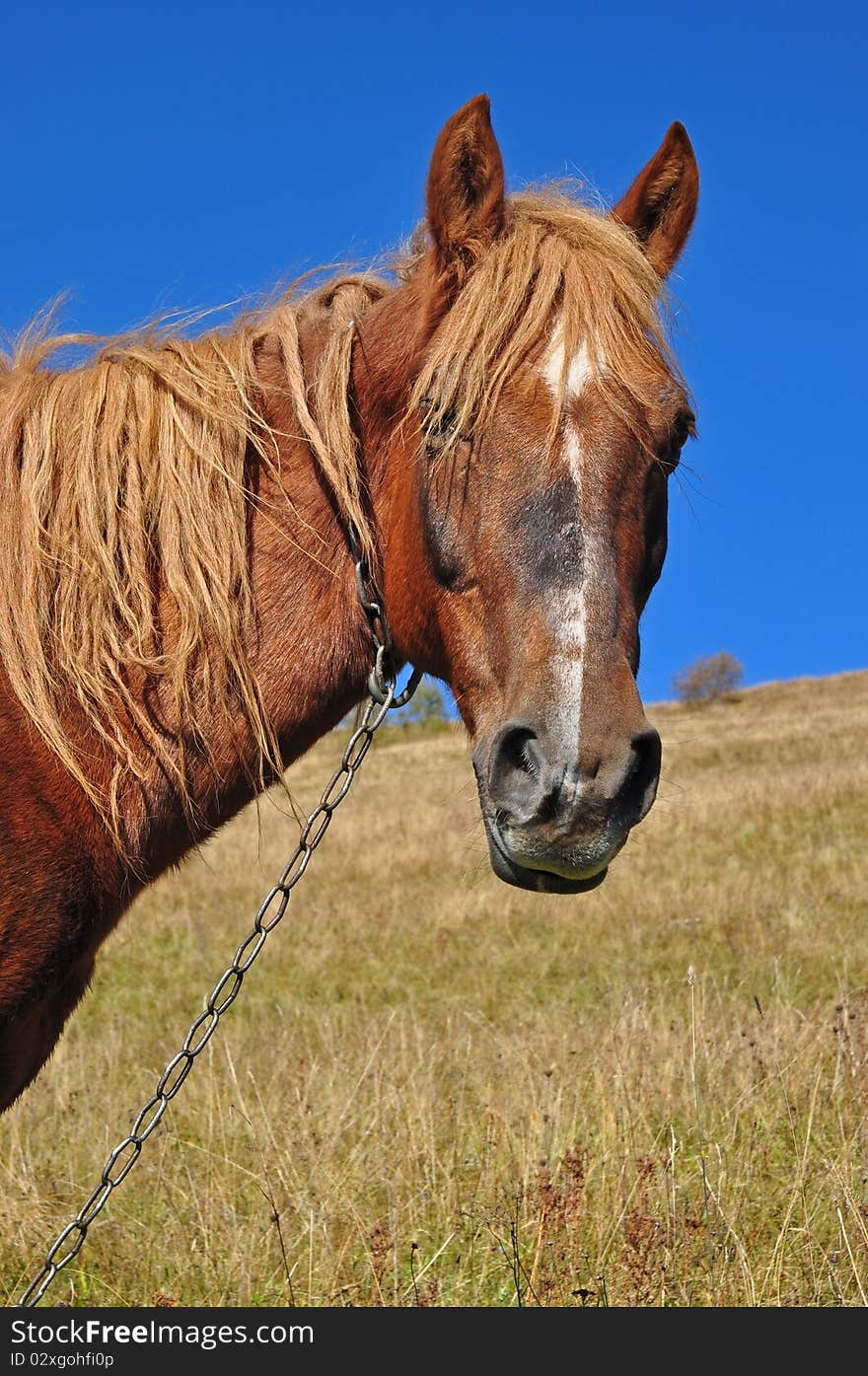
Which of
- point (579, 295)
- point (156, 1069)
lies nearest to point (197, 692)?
point (579, 295)

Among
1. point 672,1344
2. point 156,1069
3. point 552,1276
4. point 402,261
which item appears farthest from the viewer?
point 156,1069

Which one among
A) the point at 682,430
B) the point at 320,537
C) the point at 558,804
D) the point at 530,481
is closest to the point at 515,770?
the point at 558,804

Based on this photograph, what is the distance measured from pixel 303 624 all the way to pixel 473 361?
0.83 meters

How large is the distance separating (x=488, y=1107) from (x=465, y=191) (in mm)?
4061

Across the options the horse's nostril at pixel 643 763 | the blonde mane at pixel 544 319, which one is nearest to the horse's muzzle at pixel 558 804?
the horse's nostril at pixel 643 763

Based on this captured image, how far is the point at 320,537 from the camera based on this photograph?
9.84ft

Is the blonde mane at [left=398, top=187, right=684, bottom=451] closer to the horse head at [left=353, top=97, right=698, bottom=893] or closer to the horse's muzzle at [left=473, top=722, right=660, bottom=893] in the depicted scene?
the horse head at [left=353, top=97, right=698, bottom=893]

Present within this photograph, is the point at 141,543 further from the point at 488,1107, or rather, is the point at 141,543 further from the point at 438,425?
the point at 488,1107

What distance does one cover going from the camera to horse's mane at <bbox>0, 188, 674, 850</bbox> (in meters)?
2.78

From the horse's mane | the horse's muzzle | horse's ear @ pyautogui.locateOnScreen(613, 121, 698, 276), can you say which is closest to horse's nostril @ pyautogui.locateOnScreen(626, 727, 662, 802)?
the horse's muzzle

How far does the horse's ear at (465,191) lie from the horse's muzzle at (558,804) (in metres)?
1.35

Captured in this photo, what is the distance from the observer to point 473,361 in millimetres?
2697

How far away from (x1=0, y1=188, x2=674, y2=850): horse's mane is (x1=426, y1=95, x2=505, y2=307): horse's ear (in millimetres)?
56

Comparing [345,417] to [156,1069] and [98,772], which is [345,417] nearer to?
[98,772]
